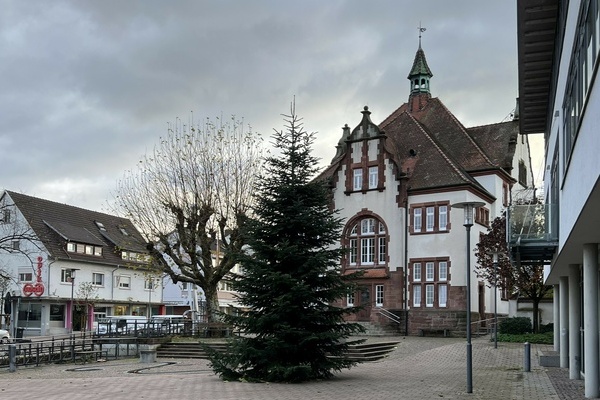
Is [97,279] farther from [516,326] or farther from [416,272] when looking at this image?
[516,326]

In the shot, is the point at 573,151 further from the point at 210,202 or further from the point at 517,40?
the point at 210,202

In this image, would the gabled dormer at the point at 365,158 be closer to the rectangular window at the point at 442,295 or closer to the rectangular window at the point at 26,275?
the rectangular window at the point at 442,295

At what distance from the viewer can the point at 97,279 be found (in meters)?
63.2

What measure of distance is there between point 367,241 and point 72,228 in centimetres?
3015

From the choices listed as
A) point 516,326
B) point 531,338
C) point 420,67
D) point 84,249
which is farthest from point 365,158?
point 84,249

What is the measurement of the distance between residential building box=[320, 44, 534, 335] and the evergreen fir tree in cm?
2307

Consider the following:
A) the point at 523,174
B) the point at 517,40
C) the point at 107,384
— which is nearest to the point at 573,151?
the point at 517,40

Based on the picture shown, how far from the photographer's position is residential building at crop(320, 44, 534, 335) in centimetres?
4297

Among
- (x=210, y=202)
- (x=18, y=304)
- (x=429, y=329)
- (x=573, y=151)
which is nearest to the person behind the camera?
(x=573, y=151)

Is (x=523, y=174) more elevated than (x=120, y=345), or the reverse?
(x=523, y=174)

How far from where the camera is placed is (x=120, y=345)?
111 feet

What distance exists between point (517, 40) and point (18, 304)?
159 ft

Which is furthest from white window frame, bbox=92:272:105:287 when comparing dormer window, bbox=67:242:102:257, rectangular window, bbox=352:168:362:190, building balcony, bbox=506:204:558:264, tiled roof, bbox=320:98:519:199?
building balcony, bbox=506:204:558:264

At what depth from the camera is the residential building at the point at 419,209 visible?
43.0 metres
